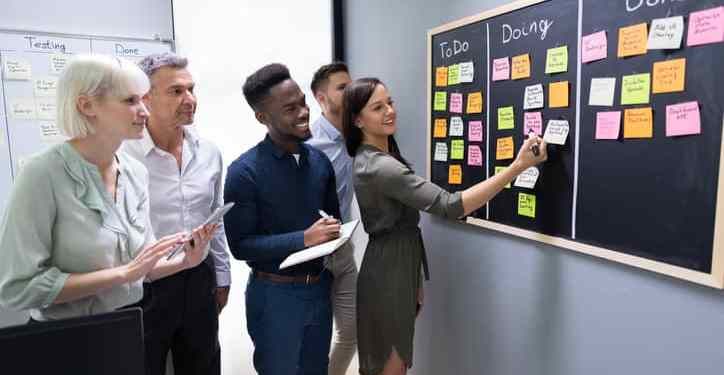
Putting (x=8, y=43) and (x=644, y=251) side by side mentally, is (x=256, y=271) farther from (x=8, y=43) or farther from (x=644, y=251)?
(x=8, y=43)

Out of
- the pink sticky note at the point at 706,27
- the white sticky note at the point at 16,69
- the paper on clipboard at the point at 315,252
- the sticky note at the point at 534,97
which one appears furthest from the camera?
the white sticky note at the point at 16,69

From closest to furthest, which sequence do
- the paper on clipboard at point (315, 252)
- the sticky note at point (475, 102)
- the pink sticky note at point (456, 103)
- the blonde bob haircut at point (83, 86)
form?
the blonde bob haircut at point (83, 86) < the paper on clipboard at point (315, 252) < the sticky note at point (475, 102) < the pink sticky note at point (456, 103)

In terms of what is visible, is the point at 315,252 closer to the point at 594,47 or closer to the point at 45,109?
the point at 594,47

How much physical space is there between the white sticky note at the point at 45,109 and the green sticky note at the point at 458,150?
78.2 inches

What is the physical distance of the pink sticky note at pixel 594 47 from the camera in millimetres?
1386

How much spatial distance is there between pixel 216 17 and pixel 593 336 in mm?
2540

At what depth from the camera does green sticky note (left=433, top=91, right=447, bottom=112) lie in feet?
6.82

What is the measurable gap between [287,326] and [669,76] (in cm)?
145

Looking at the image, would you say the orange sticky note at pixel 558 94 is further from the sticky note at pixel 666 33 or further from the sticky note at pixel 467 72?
the sticky note at pixel 467 72

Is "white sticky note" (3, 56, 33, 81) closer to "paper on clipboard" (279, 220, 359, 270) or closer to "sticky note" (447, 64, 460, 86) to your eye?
"paper on clipboard" (279, 220, 359, 270)

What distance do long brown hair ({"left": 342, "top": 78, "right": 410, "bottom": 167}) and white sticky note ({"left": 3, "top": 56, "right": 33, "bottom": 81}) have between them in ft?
5.30

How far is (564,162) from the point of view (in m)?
1.55

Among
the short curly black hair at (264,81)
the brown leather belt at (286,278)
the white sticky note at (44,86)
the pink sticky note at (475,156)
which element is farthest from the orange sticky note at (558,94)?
the white sticky note at (44,86)

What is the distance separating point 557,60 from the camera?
5.04ft
